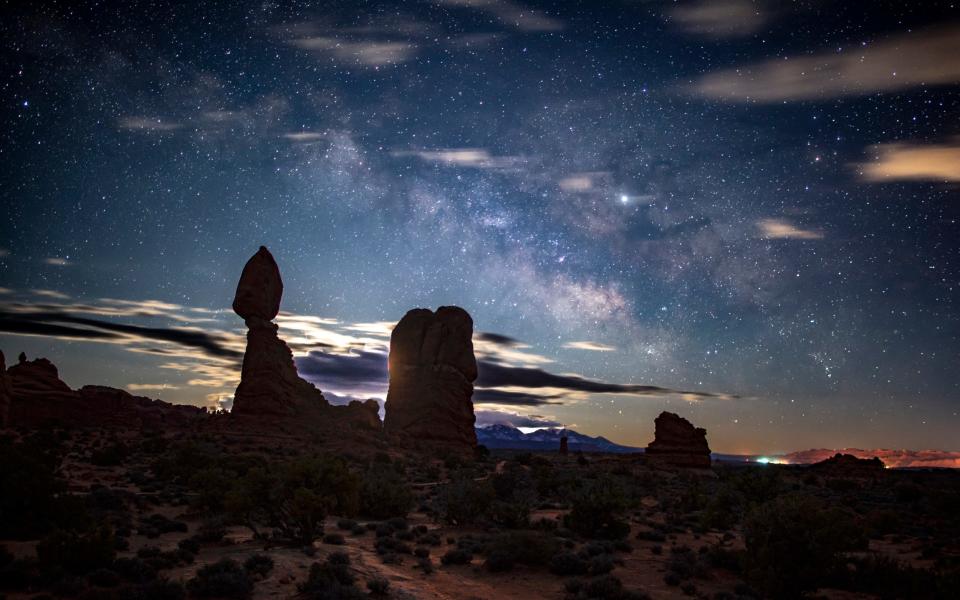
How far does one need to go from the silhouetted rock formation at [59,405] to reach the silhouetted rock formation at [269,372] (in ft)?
49.9

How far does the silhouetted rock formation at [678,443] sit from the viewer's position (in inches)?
2548

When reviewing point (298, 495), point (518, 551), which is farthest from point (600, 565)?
point (298, 495)

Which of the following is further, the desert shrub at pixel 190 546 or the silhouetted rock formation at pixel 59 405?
the silhouetted rock formation at pixel 59 405

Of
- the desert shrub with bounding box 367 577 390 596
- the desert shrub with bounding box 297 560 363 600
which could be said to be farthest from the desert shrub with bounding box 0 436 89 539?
the desert shrub with bounding box 367 577 390 596

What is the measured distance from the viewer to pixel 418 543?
19906 mm

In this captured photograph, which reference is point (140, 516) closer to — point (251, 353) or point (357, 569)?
point (357, 569)

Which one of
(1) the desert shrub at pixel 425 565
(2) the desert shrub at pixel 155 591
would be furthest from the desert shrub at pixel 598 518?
(2) the desert shrub at pixel 155 591

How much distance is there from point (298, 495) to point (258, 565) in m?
3.12

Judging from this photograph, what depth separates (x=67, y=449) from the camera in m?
42.3

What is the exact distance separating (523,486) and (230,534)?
69.2 ft

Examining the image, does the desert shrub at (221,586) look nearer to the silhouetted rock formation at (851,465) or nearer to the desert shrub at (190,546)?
the desert shrub at (190,546)

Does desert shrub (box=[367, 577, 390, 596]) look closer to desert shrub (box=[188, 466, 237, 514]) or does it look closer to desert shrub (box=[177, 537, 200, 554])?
desert shrub (box=[177, 537, 200, 554])

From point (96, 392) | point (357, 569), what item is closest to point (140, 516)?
point (357, 569)

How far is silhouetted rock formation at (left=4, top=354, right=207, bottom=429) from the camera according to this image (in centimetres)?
6375
